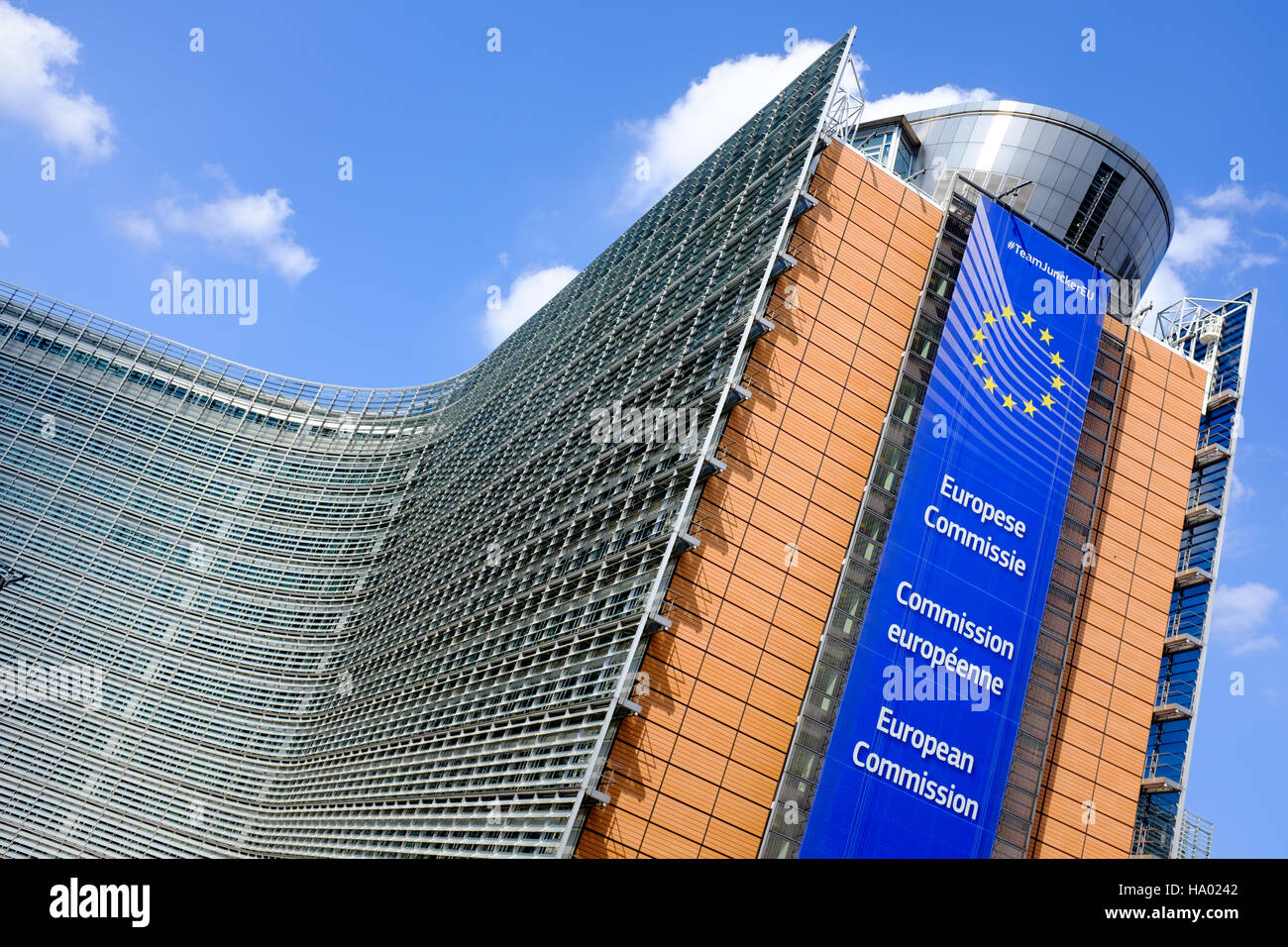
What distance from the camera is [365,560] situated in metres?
105

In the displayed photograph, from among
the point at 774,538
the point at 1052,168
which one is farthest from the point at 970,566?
the point at 1052,168

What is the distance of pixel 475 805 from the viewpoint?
51.0 meters

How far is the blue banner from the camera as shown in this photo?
1823 inches

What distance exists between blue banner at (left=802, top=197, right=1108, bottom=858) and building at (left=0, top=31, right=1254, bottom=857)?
0.52 m

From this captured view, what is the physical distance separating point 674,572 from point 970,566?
15569mm

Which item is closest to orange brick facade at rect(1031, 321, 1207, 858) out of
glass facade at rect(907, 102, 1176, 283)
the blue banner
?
the blue banner

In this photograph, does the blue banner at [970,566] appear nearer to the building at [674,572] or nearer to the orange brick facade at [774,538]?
the building at [674,572]

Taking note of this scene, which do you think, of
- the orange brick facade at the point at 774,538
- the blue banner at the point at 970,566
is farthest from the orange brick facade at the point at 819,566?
the blue banner at the point at 970,566

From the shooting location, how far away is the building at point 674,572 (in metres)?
46.8

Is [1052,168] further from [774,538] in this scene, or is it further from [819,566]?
[774,538]

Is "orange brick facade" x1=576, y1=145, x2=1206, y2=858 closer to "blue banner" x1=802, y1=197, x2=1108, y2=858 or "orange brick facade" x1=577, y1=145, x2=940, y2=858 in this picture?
"orange brick facade" x1=577, y1=145, x2=940, y2=858
